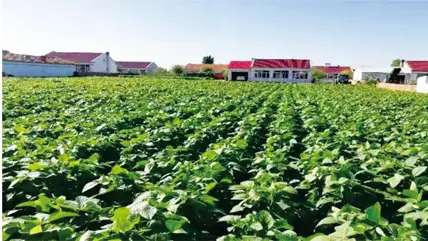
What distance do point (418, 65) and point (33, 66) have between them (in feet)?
171

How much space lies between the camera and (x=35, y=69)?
48.8 meters

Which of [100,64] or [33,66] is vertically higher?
[100,64]

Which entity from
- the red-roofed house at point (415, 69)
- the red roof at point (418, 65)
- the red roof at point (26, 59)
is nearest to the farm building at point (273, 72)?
the red-roofed house at point (415, 69)

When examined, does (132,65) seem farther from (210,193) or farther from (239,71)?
(210,193)

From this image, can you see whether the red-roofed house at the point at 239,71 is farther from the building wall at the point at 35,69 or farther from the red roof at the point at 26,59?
the red roof at the point at 26,59

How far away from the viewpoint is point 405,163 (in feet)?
13.9

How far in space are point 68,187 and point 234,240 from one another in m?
2.15

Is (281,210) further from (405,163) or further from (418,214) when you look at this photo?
(405,163)

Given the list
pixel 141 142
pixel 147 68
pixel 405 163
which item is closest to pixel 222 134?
pixel 141 142

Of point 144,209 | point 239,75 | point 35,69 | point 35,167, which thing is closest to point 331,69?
point 239,75

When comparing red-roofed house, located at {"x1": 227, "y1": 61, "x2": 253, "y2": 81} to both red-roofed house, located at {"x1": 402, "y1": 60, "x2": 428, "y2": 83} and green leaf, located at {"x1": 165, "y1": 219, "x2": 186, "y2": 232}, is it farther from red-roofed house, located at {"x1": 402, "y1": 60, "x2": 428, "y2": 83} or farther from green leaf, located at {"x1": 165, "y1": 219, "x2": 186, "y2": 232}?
green leaf, located at {"x1": 165, "y1": 219, "x2": 186, "y2": 232}

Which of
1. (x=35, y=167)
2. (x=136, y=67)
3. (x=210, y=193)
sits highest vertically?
(x=136, y=67)

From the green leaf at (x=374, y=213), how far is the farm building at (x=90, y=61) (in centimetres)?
6738

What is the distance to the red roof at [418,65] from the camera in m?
57.4
